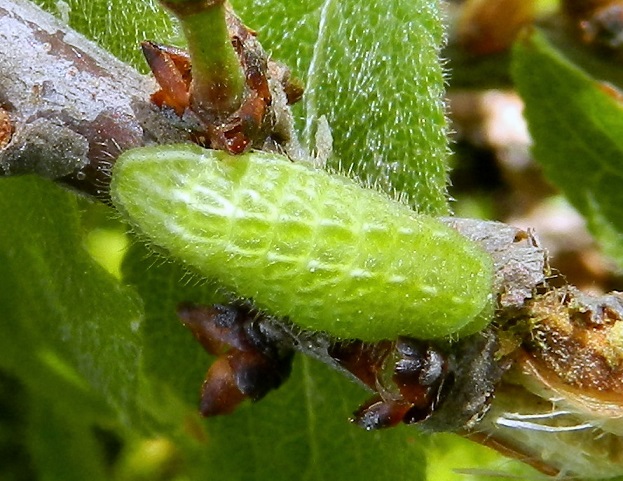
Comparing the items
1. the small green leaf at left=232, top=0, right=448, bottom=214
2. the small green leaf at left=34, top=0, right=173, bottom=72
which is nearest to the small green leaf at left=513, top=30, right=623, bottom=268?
the small green leaf at left=232, top=0, right=448, bottom=214

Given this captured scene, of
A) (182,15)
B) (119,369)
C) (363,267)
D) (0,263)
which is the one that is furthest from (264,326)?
(0,263)

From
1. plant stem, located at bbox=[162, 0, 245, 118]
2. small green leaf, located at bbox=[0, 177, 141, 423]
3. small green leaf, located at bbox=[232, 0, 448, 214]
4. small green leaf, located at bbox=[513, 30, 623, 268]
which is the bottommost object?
small green leaf, located at bbox=[0, 177, 141, 423]

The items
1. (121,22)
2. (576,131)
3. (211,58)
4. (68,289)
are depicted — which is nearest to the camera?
(211,58)

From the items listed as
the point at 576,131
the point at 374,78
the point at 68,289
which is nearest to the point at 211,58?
the point at 374,78

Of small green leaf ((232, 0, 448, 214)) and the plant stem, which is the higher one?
the plant stem

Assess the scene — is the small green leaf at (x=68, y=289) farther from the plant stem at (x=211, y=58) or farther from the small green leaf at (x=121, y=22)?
the plant stem at (x=211, y=58)

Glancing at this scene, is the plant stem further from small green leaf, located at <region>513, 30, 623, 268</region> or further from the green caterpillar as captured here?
small green leaf, located at <region>513, 30, 623, 268</region>

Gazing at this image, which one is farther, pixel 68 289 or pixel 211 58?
pixel 68 289

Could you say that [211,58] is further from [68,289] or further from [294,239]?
[68,289]
